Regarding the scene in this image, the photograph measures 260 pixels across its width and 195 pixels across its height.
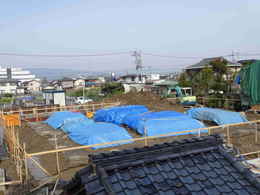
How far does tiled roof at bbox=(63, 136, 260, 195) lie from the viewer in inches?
78.7

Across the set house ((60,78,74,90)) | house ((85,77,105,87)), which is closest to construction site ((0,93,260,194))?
house ((85,77,105,87))

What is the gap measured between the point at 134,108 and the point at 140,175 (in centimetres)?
1736

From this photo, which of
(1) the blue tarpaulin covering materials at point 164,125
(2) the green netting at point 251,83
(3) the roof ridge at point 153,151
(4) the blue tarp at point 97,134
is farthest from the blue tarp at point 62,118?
(3) the roof ridge at point 153,151

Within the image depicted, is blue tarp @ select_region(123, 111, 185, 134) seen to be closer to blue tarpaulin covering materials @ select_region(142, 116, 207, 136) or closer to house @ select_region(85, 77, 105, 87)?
blue tarpaulin covering materials @ select_region(142, 116, 207, 136)

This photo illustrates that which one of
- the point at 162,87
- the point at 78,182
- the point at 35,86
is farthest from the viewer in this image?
the point at 35,86

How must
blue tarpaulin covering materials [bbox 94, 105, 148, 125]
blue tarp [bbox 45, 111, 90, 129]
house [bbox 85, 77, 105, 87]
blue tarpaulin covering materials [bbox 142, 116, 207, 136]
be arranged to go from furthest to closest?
house [bbox 85, 77, 105, 87] → blue tarpaulin covering materials [bbox 94, 105, 148, 125] → blue tarp [bbox 45, 111, 90, 129] → blue tarpaulin covering materials [bbox 142, 116, 207, 136]

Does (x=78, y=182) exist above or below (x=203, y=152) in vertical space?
below

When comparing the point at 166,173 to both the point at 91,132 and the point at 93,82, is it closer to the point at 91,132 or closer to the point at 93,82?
the point at 91,132

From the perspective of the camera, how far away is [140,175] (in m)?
2.11

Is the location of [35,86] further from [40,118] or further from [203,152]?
[203,152]

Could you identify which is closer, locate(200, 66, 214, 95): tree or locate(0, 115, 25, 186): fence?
locate(0, 115, 25, 186): fence

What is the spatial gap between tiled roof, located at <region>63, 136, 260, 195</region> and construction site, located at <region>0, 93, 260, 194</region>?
5.79ft

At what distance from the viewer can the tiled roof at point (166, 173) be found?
200 centimetres

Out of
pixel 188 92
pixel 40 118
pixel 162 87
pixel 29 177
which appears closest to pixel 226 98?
pixel 188 92
